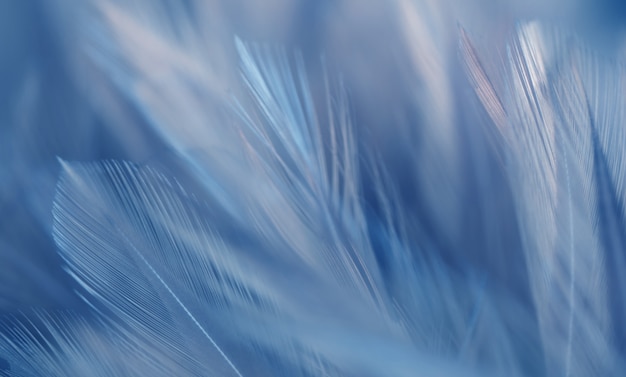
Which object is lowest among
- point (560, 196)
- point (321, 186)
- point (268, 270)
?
point (268, 270)

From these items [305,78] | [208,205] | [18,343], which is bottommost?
[18,343]

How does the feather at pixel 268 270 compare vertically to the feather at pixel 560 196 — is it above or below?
below

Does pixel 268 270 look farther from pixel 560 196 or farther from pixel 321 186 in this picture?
pixel 560 196

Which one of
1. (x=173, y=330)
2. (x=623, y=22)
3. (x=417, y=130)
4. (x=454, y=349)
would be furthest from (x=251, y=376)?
(x=623, y=22)

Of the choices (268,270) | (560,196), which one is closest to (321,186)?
(268,270)

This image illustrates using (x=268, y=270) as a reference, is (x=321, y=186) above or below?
above

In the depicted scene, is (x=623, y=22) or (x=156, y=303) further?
(x=623, y=22)

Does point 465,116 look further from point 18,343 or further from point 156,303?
point 18,343

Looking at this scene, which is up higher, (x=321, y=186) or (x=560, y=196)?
(x=560, y=196)
